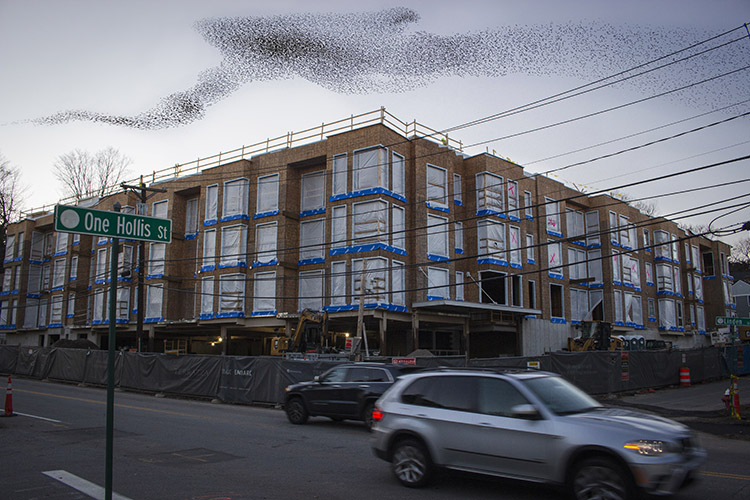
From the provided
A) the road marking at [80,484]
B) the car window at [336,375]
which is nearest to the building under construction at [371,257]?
the car window at [336,375]

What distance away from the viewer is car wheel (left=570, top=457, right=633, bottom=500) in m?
6.14

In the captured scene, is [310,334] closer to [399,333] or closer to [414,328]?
[414,328]

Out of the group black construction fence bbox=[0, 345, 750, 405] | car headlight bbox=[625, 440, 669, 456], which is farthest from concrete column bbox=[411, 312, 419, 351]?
car headlight bbox=[625, 440, 669, 456]

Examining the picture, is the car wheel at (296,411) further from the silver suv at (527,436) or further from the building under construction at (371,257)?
the building under construction at (371,257)

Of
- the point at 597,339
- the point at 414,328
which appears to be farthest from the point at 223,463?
the point at 597,339

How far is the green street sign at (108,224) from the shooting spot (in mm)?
5520

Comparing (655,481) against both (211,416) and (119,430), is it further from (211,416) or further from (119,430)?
(211,416)

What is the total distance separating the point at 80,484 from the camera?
8.06 metres

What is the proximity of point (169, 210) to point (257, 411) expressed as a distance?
25.2 m

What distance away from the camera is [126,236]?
5.95 metres

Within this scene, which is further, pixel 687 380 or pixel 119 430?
pixel 687 380

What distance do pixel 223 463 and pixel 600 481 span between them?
6.08m

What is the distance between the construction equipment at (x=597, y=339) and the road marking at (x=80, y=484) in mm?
29390

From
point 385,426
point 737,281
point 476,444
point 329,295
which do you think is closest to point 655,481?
point 476,444
